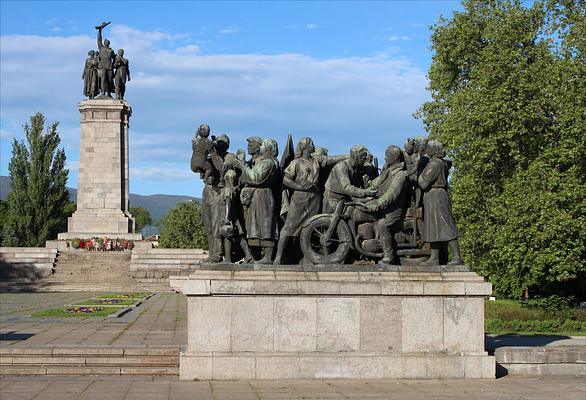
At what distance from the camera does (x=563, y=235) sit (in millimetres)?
29594

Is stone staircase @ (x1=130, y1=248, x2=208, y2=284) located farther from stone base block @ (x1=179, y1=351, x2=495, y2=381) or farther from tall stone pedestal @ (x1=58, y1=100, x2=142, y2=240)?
stone base block @ (x1=179, y1=351, x2=495, y2=381)

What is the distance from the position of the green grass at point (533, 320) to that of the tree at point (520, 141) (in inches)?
62.0

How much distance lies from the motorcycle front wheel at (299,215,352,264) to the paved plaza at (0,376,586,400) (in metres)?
2.05

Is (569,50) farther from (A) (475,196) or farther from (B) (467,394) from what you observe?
(B) (467,394)

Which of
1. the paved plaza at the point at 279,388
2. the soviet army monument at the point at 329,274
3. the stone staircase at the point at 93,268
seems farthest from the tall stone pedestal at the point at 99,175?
the soviet army monument at the point at 329,274

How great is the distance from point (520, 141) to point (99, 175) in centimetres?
3026

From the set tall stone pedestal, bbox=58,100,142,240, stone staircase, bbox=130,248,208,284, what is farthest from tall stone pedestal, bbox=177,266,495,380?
tall stone pedestal, bbox=58,100,142,240

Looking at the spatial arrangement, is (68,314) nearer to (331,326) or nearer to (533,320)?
(331,326)

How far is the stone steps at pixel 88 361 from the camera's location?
13727 mm

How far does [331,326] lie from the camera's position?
13.3m

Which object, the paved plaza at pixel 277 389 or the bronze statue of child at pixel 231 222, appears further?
the bronze statue of child at pixel 231 222

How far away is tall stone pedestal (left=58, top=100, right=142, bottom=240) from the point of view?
2124 inches

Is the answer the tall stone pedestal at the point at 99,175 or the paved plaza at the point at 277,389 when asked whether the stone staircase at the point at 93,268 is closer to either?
the tall stone pedestal at the point at 99,175

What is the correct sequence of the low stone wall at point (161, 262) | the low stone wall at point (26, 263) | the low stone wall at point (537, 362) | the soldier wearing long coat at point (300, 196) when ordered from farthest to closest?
the low stone wall at point (26, 263), the low stone wall at point (161, 262), the low stone wall at point (537, 362), the soldier wearing long coat at point (300, 196)
